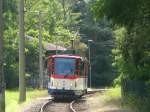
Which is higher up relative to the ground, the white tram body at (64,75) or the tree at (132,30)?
the tree at (132,30)

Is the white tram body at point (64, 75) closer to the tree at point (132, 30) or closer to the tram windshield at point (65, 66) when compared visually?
the tram windshield at point (65, 66)

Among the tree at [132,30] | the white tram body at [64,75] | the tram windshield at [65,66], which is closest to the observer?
the tree at [132,30]

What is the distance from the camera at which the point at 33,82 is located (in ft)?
→ 278

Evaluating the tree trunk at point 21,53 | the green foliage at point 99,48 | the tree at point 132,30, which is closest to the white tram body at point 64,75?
the tree trunk at point 21,53

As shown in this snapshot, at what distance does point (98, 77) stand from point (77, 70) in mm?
58707

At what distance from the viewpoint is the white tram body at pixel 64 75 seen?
4209cm

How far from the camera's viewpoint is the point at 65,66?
42.4 metres

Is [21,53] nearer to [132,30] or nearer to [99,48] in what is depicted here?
[132,30]

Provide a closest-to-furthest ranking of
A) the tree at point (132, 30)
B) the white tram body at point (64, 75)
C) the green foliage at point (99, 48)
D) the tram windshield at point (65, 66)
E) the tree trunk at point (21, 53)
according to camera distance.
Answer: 1. the tree at point (132, 30)
2. the tree trunk at point (21, 53)
3. the white tram body at point (64, 75)
4. the tram windshield at point (65, 66)
5. the green foliage at point (99, 48)

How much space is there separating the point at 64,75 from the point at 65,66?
27.0 inches

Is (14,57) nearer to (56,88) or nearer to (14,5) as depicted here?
(14,5)

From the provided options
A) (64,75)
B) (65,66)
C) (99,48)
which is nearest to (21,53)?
(64,75)

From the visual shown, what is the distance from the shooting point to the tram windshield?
1662 inches

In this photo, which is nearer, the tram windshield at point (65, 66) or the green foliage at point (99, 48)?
the tram windshield at point (65, 66)
